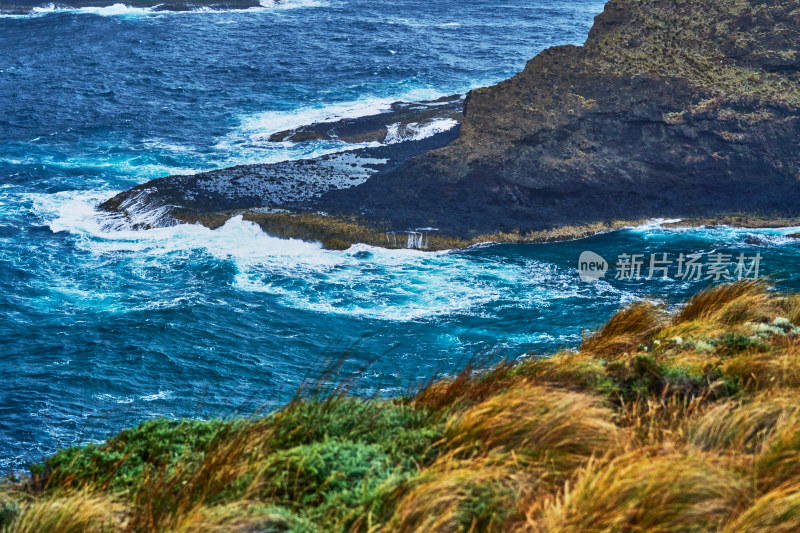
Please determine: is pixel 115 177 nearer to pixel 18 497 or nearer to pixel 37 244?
pixel 37 244

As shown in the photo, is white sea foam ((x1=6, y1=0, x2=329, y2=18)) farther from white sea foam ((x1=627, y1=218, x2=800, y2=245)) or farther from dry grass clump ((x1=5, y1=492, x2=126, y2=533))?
dry grass clump ((x1=5, y1=492, x2=126, y2=533))

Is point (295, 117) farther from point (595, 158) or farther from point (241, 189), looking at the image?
point (595, 158)

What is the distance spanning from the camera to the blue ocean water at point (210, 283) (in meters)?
17.8

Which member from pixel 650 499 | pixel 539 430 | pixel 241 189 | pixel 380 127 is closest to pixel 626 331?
pixel 539 430

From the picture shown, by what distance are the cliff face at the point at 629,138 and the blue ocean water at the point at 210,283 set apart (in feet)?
5.57

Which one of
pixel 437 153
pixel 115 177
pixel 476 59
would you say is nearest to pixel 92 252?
pixel 115 177

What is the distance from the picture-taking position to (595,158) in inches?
1089

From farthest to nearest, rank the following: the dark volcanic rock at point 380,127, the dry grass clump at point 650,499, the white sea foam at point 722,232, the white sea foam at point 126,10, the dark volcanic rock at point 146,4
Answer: the dark volcanic rock at point 146,4, the white sea foam at point 126,10, the dark volcanic rock at point 380,127, the white sea foam at point 722,232, the dry grass clump at point 650,499

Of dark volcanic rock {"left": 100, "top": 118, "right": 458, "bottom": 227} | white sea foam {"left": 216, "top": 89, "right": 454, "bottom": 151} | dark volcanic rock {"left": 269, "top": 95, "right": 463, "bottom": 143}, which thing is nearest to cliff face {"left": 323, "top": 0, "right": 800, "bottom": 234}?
dark volcanic rock {"left": 100, "top": 118, "right": 458, "bottom": 227}

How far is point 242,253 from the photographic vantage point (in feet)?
83.3

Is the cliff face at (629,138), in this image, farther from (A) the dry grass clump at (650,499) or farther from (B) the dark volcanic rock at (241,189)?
(A) the dry grass clump at (650,499)

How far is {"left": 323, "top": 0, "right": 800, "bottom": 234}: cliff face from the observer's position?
2727 cm

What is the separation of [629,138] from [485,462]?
2439 centimetres
